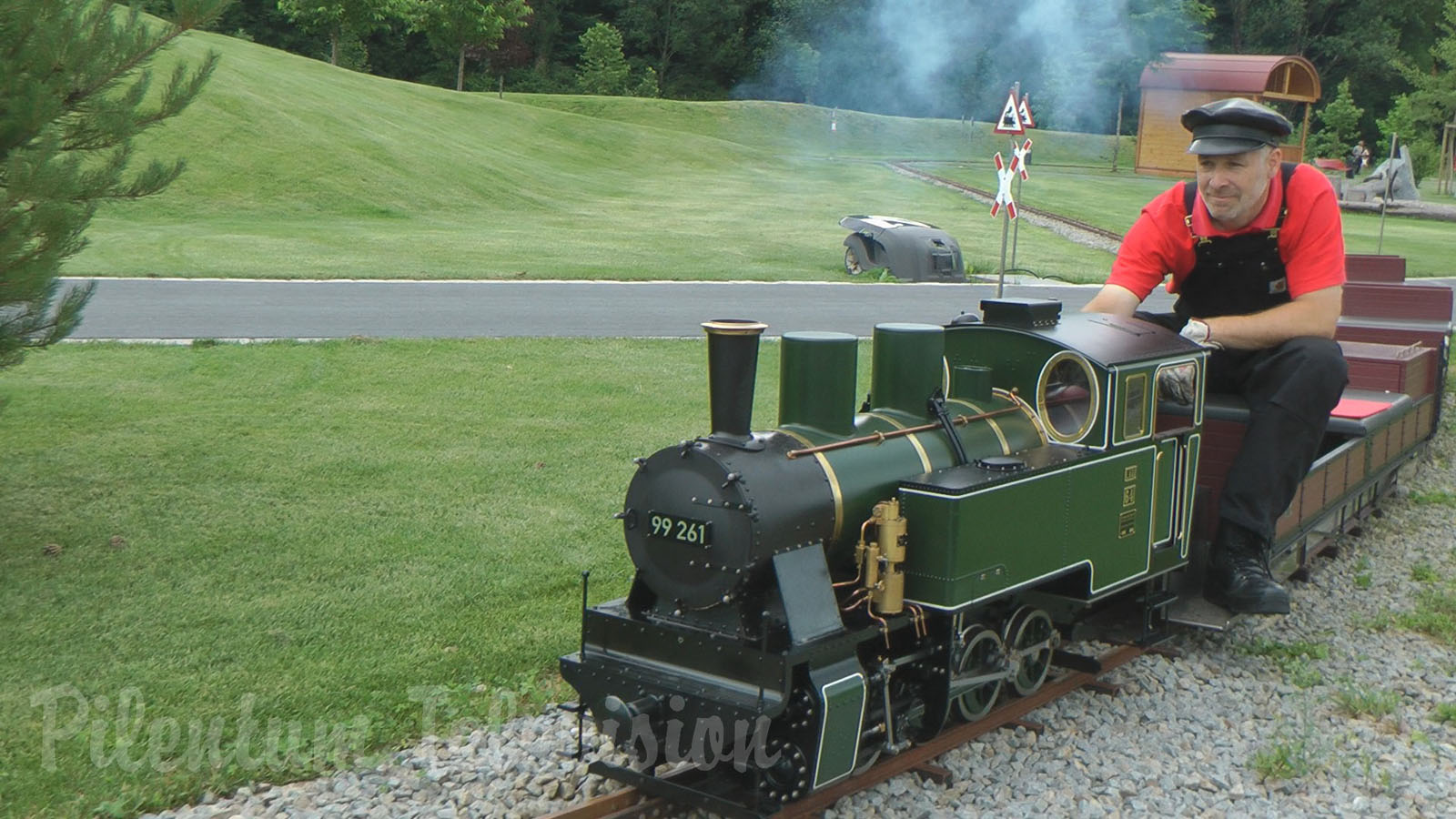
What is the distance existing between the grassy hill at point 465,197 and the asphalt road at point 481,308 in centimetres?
122

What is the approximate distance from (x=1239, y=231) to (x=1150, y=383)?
1282mm

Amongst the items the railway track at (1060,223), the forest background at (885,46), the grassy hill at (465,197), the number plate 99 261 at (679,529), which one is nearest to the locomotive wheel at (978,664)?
the number plate 99 261 at (679,529)

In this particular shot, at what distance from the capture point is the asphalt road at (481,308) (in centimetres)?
1430

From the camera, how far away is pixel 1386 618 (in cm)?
756

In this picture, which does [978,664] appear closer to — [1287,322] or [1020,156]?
[1287,322]

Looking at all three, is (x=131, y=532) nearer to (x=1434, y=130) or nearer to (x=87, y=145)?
(x=87, y=145)

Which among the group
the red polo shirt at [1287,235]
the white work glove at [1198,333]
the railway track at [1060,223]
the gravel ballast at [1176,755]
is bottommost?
the gravel ballast at [1176,755]

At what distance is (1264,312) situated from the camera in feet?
21.9

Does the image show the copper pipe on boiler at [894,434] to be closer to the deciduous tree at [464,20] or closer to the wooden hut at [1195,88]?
the wooden hut at [1195,88]

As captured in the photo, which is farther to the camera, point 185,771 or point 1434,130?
point 1434,130

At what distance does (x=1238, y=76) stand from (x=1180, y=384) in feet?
124

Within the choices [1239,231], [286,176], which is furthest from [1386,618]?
[286,176]

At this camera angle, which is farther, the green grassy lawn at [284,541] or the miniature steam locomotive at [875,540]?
the green grassy lawn at [284,541]

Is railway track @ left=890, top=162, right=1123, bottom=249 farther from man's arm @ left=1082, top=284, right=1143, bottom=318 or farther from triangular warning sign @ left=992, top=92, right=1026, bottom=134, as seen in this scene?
man's arm @ left=1082, top=284, right=1143, bottom=318
